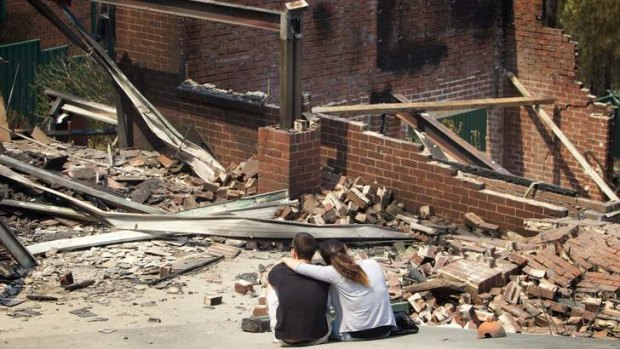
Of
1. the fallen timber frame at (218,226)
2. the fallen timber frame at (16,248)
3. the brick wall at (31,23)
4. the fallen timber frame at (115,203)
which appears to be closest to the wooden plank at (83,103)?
the fallen timber frame at (115,203)

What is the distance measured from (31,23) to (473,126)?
10833 millimetres

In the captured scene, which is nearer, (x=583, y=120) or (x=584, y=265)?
(x=584, y=265)

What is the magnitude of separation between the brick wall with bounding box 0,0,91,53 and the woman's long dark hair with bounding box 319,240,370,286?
1991cm

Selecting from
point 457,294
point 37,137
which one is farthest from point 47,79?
point 457,294

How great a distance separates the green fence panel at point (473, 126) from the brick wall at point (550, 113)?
2.25 m

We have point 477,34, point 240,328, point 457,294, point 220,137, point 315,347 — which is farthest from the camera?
point 477,34

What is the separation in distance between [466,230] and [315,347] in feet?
18.2

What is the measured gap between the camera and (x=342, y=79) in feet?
67.2

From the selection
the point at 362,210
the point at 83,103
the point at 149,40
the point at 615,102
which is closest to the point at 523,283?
the point at 362,210

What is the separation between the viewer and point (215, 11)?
15.9m

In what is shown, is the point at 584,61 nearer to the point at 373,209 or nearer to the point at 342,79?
the point at 342,79

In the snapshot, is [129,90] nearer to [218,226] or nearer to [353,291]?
[218,226]

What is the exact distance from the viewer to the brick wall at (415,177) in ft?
49.8

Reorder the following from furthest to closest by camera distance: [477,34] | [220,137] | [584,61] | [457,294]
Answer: [584,61] → [477,34] → [220,137] → [457,294]
